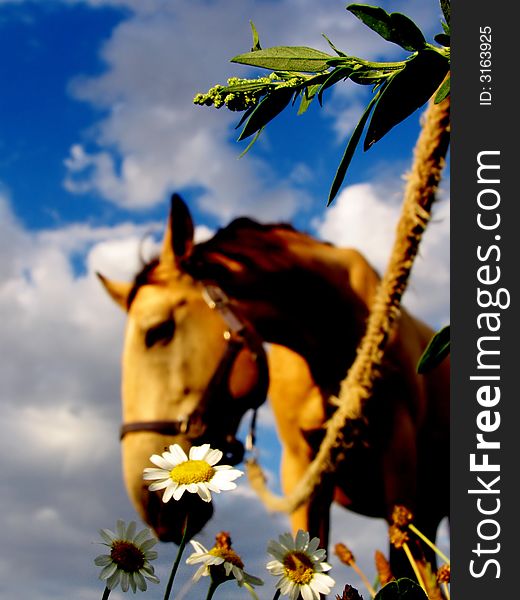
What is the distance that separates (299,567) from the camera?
1.77 ft

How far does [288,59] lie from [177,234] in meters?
1.95

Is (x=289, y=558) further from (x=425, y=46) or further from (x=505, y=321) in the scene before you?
(x=425, y=46)

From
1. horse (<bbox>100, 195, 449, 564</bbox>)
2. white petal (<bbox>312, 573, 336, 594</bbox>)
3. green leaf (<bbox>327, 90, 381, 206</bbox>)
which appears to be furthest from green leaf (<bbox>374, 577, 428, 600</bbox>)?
horse (<bbox>100, 195, 449, 564</bbox>)

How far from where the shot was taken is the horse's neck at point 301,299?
2316 millimetres

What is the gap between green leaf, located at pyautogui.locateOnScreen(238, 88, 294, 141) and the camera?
527mm

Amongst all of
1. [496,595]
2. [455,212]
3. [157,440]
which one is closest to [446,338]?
[455,212]

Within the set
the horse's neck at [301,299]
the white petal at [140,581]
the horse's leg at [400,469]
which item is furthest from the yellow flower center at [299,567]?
the horse's neck at [301,299]

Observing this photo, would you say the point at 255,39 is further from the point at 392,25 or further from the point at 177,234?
the point at 177,234

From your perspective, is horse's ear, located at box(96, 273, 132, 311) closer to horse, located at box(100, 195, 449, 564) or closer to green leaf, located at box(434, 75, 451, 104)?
horse, located at box(100, 195, 449, 564)

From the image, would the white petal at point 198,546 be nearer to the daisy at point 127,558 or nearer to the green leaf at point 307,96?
the daisy at point 127,558

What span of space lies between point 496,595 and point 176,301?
1887 millimetres

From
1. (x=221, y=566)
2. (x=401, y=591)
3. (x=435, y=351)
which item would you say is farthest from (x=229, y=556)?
(x=435, y=351)

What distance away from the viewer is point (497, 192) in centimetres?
53

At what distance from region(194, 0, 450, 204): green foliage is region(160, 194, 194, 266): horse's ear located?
1868 mm
